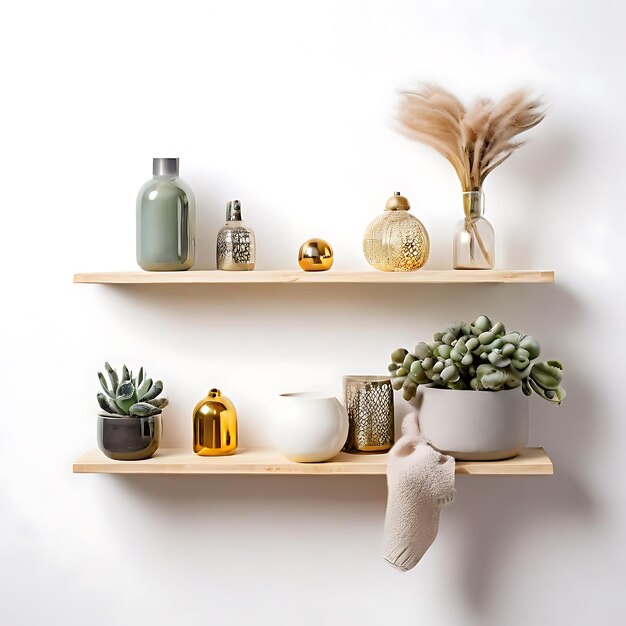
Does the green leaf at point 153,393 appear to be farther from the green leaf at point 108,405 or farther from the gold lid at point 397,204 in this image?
the gold lid at point 397,204

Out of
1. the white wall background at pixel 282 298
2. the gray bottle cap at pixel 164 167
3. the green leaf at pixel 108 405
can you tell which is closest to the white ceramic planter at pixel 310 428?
the white wall background at pixel 282 298

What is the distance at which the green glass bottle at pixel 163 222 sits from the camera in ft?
4.17

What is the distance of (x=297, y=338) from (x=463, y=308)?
27cm

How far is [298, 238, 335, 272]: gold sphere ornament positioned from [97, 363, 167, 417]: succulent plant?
0.29 metres

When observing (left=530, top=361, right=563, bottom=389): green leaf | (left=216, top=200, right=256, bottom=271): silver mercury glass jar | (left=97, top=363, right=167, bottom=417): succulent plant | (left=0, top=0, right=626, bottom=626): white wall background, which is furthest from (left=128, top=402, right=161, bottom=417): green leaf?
(left=530, top=361, right=563, bottom=389): green leaf

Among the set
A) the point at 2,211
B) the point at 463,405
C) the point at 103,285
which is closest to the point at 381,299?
the point at 463,405

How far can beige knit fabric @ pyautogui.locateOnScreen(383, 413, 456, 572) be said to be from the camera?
3.87 ft

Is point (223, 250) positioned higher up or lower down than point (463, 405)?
higher up

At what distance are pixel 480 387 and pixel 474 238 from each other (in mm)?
225

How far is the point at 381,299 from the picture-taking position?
1.36 m

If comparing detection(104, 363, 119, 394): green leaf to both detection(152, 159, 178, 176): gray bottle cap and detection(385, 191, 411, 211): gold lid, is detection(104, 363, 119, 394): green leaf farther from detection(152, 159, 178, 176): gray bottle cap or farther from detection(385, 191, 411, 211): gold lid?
detection(385, 191, 411, 211): gold lid

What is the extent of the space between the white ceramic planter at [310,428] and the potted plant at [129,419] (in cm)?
19

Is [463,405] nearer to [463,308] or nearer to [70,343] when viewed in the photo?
[463,308]

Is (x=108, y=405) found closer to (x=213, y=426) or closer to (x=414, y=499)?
(x=213, y=426)
